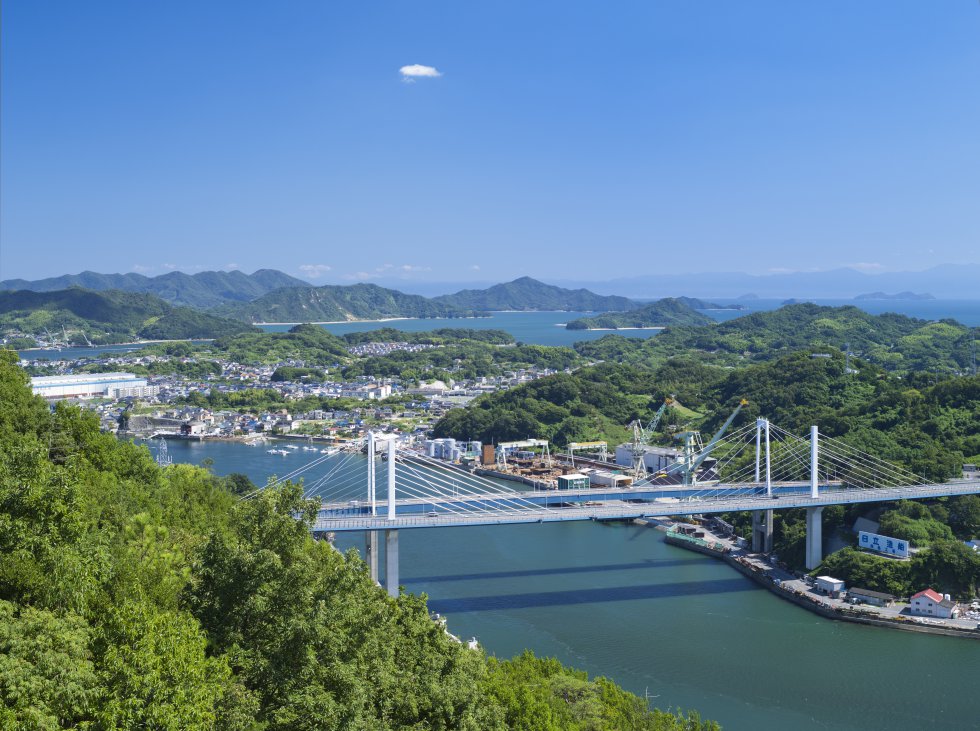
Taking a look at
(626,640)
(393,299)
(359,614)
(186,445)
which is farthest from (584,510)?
(393,299)

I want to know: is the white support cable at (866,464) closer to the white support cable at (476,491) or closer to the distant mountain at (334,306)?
the white support cable at (476,491)

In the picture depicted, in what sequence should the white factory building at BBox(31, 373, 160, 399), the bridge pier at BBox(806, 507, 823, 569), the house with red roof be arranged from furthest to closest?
the white factory building at BBox(31, 373, 160, 399) < the bridge pier at BBox(806, 507, 823, 569) < the house with red roof

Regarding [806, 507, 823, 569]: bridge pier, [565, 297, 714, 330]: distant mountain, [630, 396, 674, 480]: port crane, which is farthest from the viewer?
[565, 297, 714, 330]: distant mountain

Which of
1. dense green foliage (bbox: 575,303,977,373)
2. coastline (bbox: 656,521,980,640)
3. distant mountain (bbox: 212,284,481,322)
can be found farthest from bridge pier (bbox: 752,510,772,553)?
distant mountain (bbox: 212,284,481,322)

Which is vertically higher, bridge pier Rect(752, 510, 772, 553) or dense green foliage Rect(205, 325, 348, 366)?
dense green foliage Rect(205, 325, 348, 366)

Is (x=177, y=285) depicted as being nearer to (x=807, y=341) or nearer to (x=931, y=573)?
(x=807, y=341)

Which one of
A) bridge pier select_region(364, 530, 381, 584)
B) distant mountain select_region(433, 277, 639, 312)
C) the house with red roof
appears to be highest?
distant mountain select_region(433, 277, 639, 312)

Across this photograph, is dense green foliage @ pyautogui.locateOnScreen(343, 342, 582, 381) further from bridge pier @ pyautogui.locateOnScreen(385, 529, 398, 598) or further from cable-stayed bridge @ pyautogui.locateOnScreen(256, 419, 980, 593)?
bridge pier @ pyautogui.locateOnScreen(385, 529, 398, 598)
